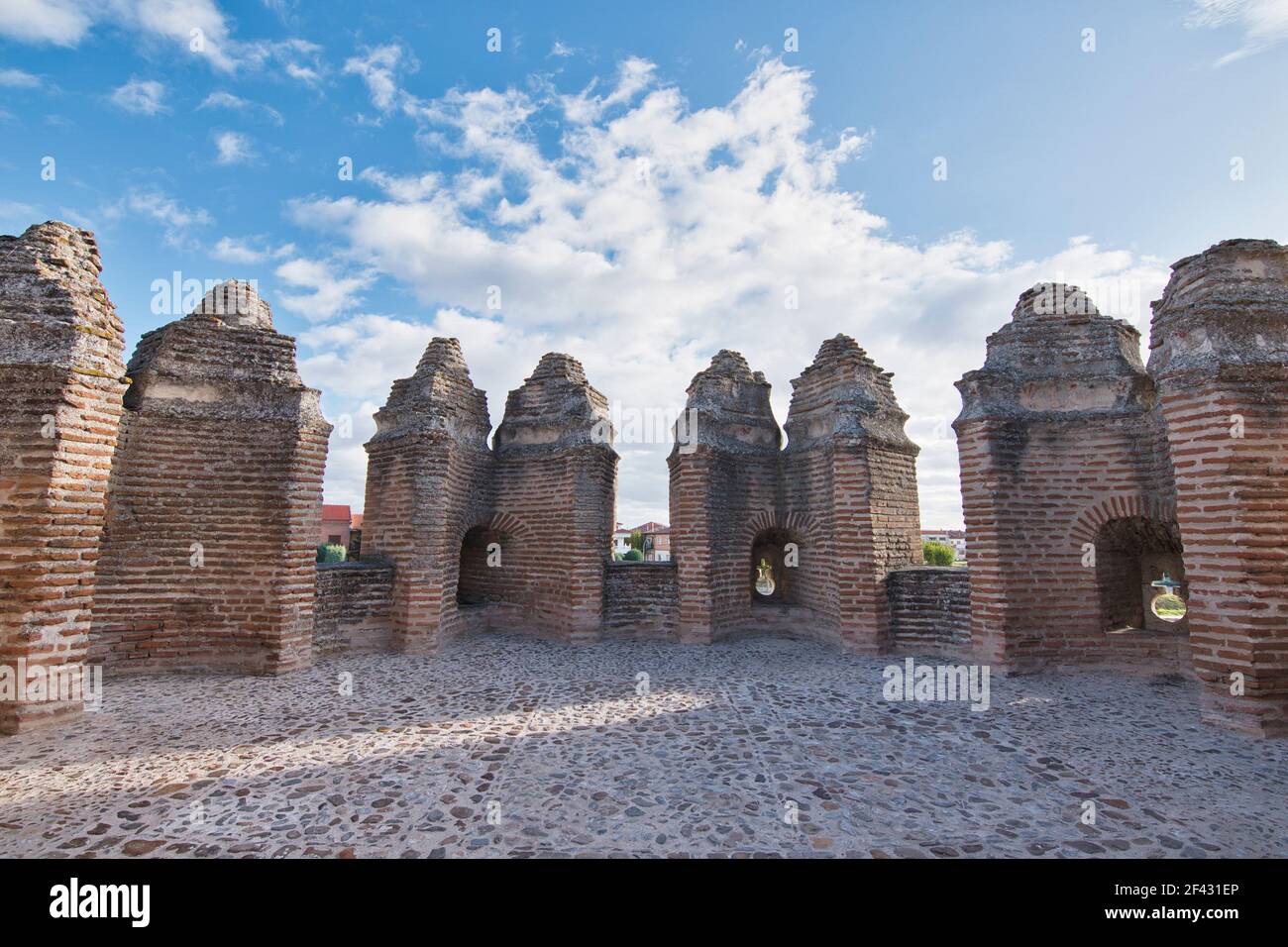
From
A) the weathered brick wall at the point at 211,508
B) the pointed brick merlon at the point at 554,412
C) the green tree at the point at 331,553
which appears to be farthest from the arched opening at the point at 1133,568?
the green tree at the point at 331,553

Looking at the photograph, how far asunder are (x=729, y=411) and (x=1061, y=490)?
18.9 feet

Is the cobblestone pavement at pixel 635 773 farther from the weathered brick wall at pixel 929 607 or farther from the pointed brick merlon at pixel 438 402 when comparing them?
the pointed brick merlon at pixel 438 402

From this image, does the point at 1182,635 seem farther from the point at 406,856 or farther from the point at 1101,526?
the point at 406,856

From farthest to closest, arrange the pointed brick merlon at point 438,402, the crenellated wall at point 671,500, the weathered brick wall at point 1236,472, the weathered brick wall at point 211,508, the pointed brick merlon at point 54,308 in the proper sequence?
the pointed brick merlon at point 438,402, the weathered brick wall at point 211,508, the pointed brick merlon at point 54,308, the crenellated wall at point 671,500, the weathered brick wall at point 1236,472

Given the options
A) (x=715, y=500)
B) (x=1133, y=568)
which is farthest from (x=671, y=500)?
(x=1133, y=568)

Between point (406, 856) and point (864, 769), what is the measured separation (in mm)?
3624

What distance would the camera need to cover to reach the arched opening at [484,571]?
11.8 meters

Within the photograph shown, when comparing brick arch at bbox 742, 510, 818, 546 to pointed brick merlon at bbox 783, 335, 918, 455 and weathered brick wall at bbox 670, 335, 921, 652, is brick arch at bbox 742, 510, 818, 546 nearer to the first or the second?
weathered brick wall at bbox 670, 335, 921, 652

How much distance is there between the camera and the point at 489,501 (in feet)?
38.8

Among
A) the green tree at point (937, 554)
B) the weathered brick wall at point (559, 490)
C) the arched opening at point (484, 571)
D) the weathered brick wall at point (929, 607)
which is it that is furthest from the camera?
the green tree at point (937, 554)

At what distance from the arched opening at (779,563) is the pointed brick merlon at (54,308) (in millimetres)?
10134

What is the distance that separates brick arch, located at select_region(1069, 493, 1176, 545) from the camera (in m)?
7.67

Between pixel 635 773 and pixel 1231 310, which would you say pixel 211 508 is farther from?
pixel 1231 310

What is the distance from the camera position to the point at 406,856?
3.54m
